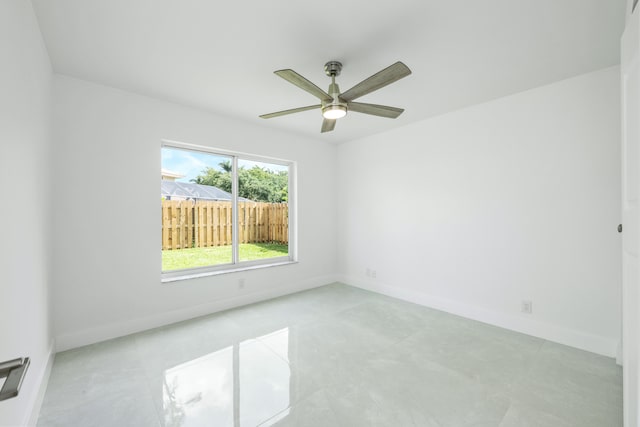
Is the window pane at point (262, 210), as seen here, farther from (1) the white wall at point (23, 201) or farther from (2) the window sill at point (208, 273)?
(1) the white wall at point (23, 201)

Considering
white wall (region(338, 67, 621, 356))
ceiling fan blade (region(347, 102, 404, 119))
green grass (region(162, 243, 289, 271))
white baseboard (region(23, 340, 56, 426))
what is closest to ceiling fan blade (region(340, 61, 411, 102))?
ceiling fan blade (region(347, 102, 404, 119))

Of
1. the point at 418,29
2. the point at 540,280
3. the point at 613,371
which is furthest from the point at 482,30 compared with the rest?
the point at 613,371

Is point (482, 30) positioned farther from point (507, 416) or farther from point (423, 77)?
point (507, 416)

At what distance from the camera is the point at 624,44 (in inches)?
52.9

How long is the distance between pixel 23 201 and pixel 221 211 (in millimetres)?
2163

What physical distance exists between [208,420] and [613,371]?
2.95 metres

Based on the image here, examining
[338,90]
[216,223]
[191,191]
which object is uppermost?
[338,90]

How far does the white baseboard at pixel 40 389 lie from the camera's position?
1.59 m

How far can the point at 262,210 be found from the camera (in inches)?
163

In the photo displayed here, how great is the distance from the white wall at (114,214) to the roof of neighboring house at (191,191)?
9.3 inches

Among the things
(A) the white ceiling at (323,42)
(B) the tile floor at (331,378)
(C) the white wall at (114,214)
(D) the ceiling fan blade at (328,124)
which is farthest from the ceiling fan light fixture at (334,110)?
(B) the tile floor at (331,378)

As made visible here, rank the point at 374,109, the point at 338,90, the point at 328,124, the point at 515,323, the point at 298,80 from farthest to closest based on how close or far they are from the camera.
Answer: the point at 515,323 < the point at 328,124 < the point at 374,109 < the point at 338,90 < the point at 298,80

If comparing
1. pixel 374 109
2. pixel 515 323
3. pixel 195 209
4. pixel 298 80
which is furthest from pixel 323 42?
pixel 515 323

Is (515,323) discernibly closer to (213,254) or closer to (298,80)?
(298,80)
